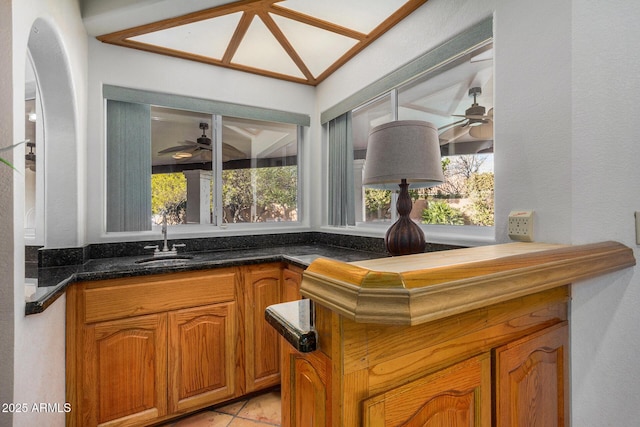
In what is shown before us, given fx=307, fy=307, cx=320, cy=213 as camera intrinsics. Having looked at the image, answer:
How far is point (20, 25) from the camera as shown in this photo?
1063 mm

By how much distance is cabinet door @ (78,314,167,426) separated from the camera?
1561mm

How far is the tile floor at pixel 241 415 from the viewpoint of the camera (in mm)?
1774

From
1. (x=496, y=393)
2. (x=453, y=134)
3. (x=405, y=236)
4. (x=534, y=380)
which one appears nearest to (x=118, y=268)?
(x=405, y=236)

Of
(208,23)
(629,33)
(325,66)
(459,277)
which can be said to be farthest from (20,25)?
(629,33)

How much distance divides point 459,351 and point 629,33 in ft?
4.13

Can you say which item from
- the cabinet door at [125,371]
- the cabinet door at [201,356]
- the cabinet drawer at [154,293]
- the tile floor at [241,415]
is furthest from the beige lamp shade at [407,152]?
the tile floor at [241,415]

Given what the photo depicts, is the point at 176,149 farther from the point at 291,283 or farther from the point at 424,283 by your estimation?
the point at 424,283

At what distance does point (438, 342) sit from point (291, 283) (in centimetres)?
136

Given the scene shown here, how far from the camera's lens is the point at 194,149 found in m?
2.54

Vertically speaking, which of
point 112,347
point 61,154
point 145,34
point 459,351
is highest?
point 145,34

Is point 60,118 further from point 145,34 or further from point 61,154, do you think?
point 145,34

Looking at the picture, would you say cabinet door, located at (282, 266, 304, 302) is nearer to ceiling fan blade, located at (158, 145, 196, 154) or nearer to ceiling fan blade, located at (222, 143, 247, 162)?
ceiling fan blade, located at (222, 143, 247, 162)

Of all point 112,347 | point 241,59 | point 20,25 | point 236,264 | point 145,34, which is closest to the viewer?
point 20,25

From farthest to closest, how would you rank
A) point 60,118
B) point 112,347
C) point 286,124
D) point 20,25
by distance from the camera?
point 286,124, point 60,118, point 112,347, point 20,25
